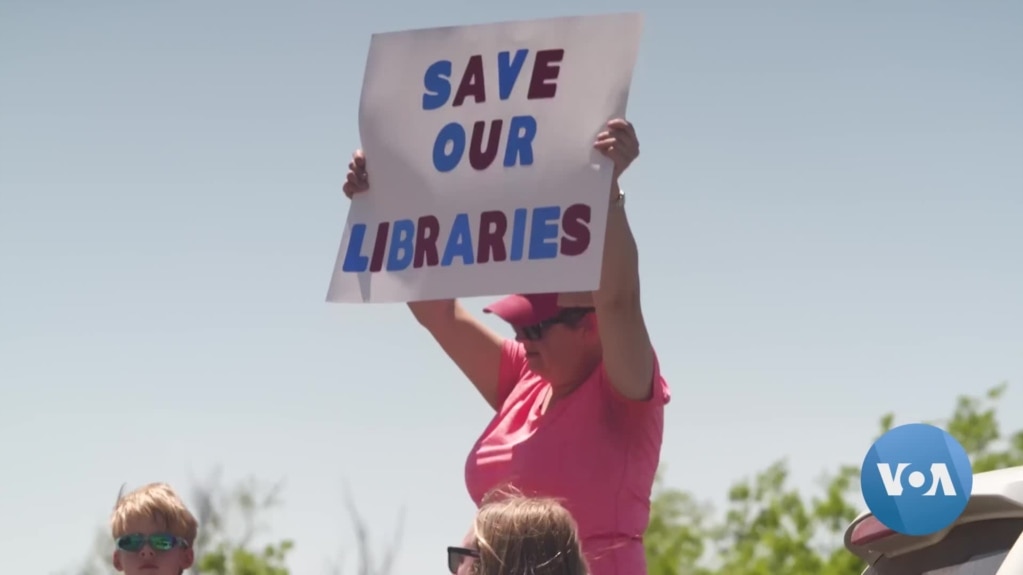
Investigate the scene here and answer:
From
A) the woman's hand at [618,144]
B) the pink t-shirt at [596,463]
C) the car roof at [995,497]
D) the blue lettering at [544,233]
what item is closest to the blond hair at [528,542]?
the pink t-shirt at [596,463]

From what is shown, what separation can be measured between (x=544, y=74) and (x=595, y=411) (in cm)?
90

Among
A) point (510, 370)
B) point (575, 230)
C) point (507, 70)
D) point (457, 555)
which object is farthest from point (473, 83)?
point (457, 555)

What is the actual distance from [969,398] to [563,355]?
27337mm

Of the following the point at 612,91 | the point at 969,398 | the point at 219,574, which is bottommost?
the point at 612,91

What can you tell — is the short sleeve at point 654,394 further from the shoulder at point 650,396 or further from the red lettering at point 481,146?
the red lettering at point 481,146

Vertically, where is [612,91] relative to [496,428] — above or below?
above

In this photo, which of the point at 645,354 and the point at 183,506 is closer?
the point at 645,354

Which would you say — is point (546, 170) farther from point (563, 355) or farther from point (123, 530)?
point (123, 530)

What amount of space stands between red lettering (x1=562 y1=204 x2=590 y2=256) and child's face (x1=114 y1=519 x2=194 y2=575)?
6.15 ft

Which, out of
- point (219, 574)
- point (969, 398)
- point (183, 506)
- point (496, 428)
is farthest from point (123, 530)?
point (219, 574)

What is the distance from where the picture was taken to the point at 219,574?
1502 inches

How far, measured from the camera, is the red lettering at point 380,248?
4.28 m

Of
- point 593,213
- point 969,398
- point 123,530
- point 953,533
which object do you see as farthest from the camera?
point 969,398

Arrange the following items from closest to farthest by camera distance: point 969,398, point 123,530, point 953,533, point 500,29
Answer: point 500,29, point 953,533, point 123,530, point 969,398
